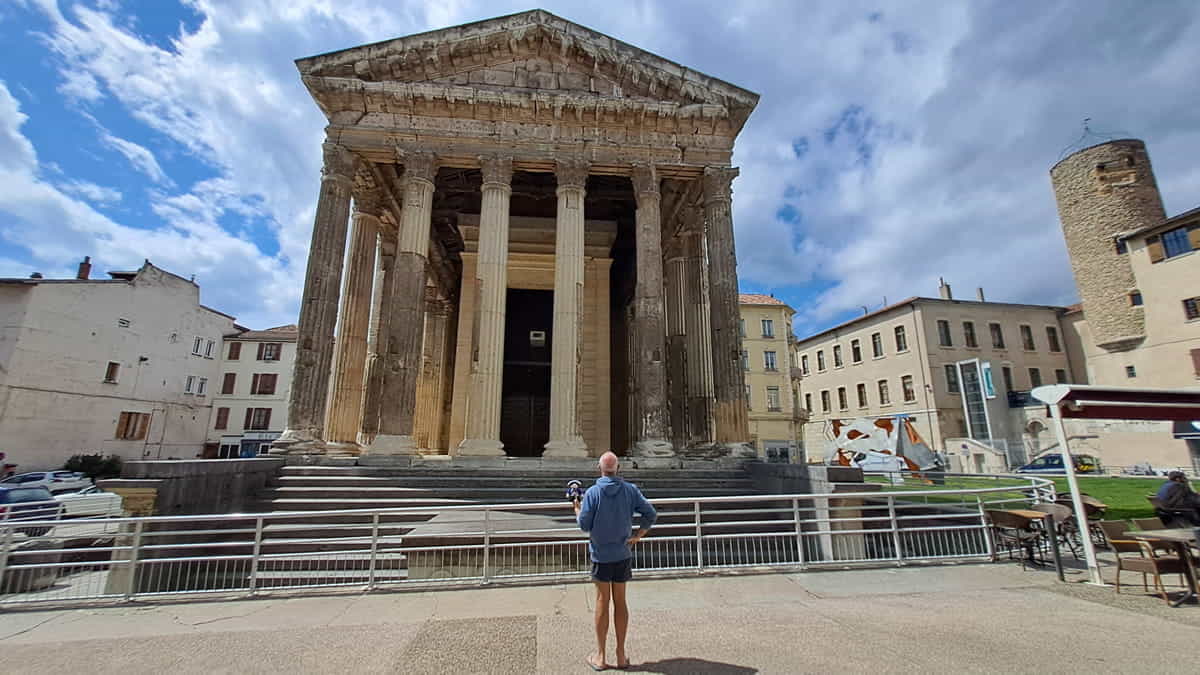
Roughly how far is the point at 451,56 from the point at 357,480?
Answer: 12058 millimetres

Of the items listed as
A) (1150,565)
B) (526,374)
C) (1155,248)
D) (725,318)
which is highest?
(1155,248)

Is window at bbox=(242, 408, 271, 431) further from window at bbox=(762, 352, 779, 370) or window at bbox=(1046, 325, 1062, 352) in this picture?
window at bbox=(1046, 325, 1062, 352)

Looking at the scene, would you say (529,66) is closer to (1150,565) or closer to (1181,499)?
(1150,565)

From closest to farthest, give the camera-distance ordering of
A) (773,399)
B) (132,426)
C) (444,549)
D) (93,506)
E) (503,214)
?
(444,549)
(93,506)
(503,214)
(132,426)
(773,399)

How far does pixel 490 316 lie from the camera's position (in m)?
13.2

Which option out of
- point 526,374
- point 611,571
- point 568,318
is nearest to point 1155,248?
point 568,318

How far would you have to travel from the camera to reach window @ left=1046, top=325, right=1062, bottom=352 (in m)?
35.1

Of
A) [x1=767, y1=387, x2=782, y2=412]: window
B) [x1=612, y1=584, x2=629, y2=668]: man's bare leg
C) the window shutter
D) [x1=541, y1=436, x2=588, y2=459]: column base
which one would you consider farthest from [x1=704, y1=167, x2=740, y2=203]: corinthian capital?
the window shutter

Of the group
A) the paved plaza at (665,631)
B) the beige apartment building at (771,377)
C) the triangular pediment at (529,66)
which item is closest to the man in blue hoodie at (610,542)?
the paved plaza at (665,631)

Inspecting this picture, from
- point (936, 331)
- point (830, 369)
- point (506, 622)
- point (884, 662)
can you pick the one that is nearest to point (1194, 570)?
point (884, 662)

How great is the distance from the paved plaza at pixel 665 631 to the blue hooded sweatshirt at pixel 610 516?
2.85ft

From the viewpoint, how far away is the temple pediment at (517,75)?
14.1m

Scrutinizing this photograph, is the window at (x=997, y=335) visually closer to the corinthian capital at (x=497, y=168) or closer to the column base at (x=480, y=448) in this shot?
the corinthian capital at (x=497, y=168)

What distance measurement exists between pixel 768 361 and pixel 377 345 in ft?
105
